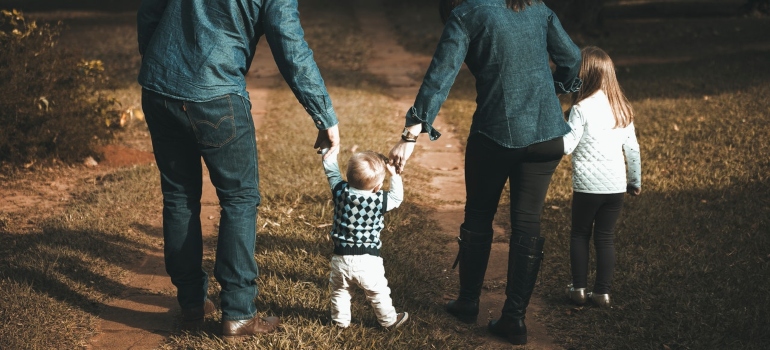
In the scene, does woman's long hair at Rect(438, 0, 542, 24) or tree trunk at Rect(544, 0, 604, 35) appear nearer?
woman's long hair at Rect(438, 0, 542, 24)

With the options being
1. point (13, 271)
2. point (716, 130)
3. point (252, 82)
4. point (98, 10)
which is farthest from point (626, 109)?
point (98, 10)

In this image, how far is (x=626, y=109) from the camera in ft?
13.2

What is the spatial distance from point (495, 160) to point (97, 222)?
9.87 feet

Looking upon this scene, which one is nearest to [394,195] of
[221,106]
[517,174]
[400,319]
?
[517,174]

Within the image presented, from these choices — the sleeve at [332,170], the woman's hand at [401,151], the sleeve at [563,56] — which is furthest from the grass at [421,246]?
the sleeve at [563,56]

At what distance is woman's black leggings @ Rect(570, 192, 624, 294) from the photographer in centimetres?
409

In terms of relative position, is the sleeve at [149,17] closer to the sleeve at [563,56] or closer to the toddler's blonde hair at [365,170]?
the toddler's blonde hair at [365,170]

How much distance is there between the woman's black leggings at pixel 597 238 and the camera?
13.4 feet

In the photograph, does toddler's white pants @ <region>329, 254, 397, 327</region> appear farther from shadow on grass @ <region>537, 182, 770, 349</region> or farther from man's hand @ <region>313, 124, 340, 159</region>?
shadow on grass @ <region>537, 182, 770, 349</region>

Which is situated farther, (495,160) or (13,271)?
(13,271)

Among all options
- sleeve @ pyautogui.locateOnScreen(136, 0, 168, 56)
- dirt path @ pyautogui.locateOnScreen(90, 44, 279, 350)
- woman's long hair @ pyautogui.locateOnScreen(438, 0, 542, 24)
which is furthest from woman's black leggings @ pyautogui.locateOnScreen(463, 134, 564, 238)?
dirt path @ pyautogui.locateOnScreen(90, 44, 279, 350)

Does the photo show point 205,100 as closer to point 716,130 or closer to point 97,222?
point 97,222

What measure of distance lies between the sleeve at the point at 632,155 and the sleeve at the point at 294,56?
1.67m

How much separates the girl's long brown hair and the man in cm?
139
